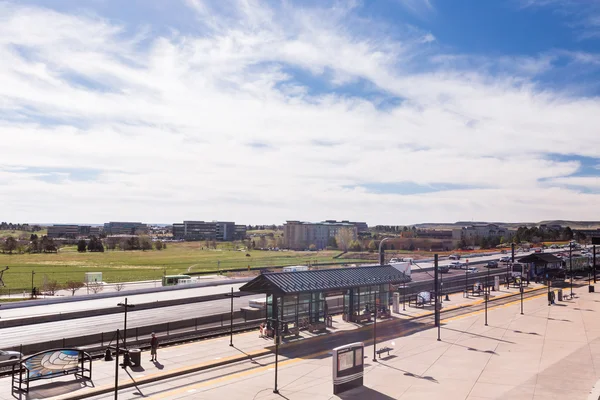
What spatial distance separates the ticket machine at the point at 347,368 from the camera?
21719 mm

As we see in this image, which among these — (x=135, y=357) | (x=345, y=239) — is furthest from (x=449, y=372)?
(x=345, y=239)

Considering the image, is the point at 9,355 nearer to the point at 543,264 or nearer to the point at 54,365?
the point at 54,365

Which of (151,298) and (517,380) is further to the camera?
(151,298)

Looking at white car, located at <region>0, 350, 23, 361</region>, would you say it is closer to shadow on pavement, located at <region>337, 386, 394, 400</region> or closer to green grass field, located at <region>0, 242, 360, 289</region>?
shadow on pavement, located at <region>337, 386, 394, 400</region>

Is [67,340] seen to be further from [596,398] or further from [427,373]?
[596,398]

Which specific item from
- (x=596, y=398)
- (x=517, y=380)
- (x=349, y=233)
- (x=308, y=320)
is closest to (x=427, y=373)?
(x=517, y=380)

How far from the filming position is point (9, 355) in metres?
26.2

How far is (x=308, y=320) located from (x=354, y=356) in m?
13.4

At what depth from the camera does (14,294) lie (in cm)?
6369

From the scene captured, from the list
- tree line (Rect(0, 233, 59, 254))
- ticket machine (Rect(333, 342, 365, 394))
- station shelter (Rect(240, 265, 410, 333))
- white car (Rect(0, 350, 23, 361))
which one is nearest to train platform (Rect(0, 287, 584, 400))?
ticket machine (Rect(333, 342, 365, 394))

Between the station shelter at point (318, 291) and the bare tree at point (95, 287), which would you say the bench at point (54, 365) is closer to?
the station shelter at point (318, 291)

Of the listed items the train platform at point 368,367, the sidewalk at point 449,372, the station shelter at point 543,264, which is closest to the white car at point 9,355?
the train platform at point 368,367

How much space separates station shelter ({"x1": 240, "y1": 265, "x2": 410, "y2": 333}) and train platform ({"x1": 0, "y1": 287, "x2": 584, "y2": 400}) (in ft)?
5.36

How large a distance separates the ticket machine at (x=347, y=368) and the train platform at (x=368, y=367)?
0.48 metres
